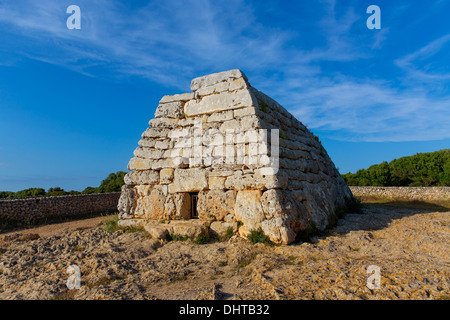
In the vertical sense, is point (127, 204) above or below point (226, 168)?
below

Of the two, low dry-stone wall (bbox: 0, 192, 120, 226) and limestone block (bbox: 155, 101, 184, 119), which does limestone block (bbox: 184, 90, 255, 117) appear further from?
low dry-stone wall (bbox: 0, 192, 120, 226)

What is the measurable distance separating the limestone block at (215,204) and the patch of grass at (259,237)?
731 mm

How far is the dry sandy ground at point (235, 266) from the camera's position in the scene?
321cm

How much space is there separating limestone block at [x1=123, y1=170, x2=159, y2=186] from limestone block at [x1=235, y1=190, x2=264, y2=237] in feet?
7.66

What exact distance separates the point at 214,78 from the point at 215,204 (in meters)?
2.98

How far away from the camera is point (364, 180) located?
2862 centimetres

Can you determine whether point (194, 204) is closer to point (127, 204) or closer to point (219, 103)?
point (127, 204)

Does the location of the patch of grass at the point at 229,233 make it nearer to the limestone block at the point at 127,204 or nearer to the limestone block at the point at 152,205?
the limestone block at the point at 152,205

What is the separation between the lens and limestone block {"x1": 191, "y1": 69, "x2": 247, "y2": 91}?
6.37m

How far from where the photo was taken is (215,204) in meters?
5.96

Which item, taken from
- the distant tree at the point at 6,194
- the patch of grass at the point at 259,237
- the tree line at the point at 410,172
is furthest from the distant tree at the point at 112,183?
the tree line at the point at 410,172

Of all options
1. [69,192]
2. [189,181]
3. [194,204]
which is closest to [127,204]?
[194,204]
